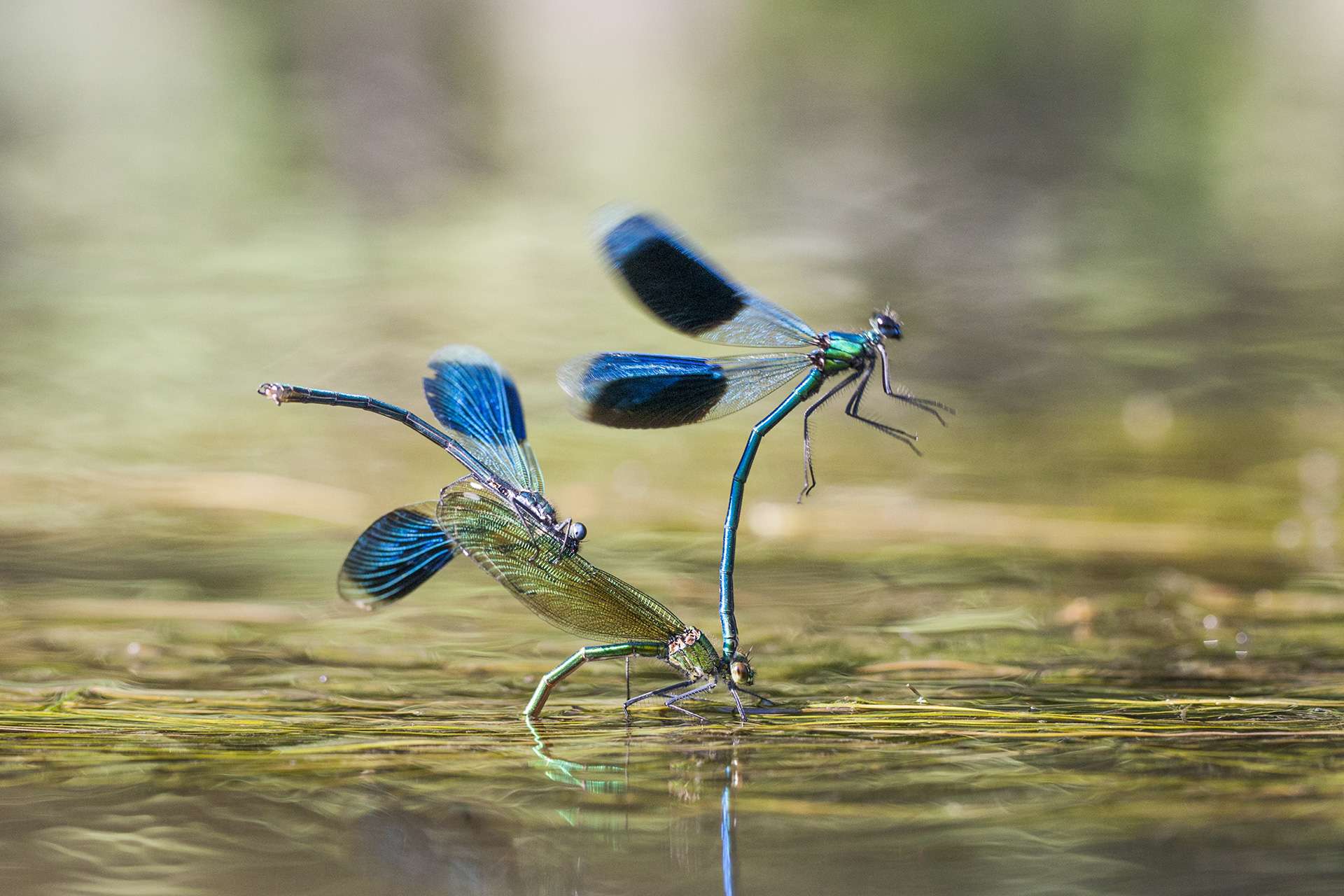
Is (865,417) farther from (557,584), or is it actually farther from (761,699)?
(557,584)

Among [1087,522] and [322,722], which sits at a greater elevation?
[1087,522]

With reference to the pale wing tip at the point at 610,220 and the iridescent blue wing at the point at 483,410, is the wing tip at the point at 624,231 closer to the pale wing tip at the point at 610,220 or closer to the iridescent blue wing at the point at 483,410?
the pale wing tip at the point at 610,220

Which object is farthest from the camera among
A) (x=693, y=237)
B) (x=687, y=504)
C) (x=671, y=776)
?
(x=693, y=237)

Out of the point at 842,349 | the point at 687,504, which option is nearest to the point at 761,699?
the point at 842,349

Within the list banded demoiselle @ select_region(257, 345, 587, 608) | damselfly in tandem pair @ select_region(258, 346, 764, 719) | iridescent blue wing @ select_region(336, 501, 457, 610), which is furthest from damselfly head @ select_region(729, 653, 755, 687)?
iridescent blue wing @ select_region(336, 501, 457, 610)

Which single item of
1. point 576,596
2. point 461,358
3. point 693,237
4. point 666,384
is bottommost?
point 576,596

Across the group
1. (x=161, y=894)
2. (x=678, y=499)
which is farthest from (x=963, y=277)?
(x=161, y=894)

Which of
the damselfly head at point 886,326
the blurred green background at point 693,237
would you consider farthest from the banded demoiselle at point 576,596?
the blurred green background at point 693,237

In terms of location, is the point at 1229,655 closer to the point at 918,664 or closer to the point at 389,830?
the point at 918,664
